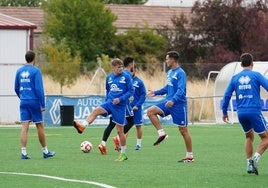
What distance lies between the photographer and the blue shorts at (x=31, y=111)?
62.9 ft

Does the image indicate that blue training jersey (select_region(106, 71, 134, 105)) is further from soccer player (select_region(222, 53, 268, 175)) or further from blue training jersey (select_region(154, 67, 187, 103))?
soccer player (select_region(222, 53, 268, 175))

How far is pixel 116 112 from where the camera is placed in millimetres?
19344

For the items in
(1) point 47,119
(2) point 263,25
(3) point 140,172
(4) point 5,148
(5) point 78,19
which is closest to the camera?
(3) point 140,172

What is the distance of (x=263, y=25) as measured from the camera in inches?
2128

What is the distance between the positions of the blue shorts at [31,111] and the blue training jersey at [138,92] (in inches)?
163

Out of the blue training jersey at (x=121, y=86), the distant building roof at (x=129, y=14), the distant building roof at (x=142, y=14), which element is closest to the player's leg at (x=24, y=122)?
the blue training jersey at (x=121, y=86)

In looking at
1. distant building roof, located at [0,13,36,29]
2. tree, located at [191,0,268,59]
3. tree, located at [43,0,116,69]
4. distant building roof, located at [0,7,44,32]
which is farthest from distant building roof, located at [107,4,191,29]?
distant building roof, located at [0,13,36,29]

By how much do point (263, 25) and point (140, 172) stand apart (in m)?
39.0

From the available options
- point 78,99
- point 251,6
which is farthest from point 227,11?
point 78,99

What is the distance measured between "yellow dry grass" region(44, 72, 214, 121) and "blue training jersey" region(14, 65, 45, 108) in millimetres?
21161

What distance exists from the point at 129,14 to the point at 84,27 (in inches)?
522

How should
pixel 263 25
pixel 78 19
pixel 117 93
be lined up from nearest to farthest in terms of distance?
pixel 117 93 < pixel 263 25 < pixel 78 19

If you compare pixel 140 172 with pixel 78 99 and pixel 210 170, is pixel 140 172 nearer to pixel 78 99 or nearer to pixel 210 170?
pixel 210 170

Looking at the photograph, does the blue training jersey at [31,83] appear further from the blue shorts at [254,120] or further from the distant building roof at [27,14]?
the distant building roof at [27,14]
